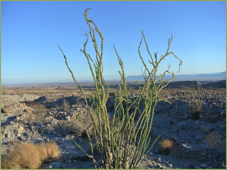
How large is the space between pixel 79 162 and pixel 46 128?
2.94 meters

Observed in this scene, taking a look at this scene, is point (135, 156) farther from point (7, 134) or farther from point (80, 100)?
point (80, 100)

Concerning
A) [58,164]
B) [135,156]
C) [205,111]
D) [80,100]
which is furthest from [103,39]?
[80,100]

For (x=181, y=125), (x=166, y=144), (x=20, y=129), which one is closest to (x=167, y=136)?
(x=166, y=144)

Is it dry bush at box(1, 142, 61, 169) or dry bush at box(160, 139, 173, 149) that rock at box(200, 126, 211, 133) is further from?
dry bush at box(1, 142, 61, 169)

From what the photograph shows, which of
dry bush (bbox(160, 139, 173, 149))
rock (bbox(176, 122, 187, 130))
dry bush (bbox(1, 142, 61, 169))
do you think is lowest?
dry bush (bbox(160, 139, 173, 149))

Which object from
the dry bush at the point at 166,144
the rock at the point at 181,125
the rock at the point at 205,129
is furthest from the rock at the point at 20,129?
the rock at the point at 205,129

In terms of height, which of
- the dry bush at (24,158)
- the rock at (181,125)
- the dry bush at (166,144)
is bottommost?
the dry bush at (166,144)

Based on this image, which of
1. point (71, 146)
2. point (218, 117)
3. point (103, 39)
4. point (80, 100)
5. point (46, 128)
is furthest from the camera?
point (80, 100)

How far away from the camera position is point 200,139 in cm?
607

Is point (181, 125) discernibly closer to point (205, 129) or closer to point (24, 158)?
point (205, 129)

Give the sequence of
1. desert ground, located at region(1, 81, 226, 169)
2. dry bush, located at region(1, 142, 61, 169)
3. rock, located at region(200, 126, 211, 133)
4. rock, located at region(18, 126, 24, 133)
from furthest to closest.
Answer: rock, located at region(200, 126, 211, 133) → rock, located at region(18, 126, 24, 133) → desert ground, located at region(1, 81, 226, 169) → dry bush, located at region(1, 142, 61, 169)

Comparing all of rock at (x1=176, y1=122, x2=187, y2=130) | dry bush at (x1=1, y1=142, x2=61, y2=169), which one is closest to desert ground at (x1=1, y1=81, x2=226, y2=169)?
rock at (x1=176, y1=122, x2=187, y2=130)

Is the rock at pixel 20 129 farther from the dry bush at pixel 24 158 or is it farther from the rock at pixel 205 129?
the rock at pixel 205 129

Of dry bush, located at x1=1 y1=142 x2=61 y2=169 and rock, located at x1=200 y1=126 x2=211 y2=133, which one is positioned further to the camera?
rock, located at x1=200 y1=126 x2=211 y2=133
